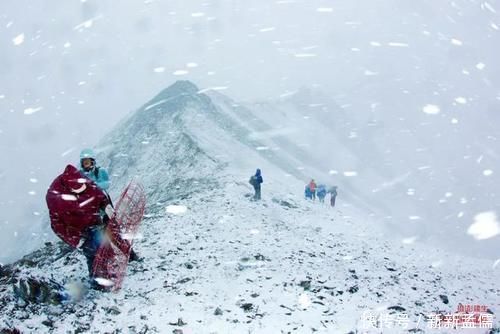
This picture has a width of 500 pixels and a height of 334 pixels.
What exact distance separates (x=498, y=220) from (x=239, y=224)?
6480cm

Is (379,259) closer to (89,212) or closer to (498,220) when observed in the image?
(89,212)

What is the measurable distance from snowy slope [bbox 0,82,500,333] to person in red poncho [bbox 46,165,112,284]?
1.37 meters

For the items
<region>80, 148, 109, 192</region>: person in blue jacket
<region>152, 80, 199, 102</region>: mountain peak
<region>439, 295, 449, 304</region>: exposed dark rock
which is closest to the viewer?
<region>80, 148, 109, 192</region>: person in blue jacket

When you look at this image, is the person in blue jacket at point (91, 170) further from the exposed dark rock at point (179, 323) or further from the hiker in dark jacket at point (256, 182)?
the hiker in dark jacket at point (256, 182)

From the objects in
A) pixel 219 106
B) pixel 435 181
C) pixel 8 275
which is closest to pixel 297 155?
pixel 219 106

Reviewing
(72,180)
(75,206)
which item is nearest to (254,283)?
(75,206)

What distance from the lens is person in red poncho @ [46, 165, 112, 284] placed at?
6949mm

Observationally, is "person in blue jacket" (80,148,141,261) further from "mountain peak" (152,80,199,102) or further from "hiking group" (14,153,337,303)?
"mountain peak" (152,80,199,102)

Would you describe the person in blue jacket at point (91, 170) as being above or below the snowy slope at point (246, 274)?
above

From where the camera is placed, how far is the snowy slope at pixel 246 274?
7.17m

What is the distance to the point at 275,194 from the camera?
24.1 m

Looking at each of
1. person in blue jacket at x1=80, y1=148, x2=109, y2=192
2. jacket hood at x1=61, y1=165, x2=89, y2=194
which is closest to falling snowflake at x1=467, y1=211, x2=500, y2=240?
person in blue jacket at x1=80, y1=148, x2=109, y2=192

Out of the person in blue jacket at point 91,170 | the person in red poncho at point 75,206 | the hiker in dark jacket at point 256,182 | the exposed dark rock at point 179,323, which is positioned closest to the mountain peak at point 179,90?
the hiker in dark jacket at point 256,182

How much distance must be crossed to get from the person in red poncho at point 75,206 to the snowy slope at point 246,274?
1.37 meters
